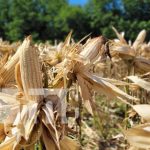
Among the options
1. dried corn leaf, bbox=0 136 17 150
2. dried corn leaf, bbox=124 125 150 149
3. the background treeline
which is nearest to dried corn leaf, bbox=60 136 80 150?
dried corn leaf, bbox=0 136 17 150

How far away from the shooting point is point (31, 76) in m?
1.43

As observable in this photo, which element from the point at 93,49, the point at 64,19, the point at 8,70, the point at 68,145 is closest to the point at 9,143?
the point at 68,145

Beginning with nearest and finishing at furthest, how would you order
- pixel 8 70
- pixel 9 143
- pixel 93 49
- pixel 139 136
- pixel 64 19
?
1. pixel 139 136
2. pixel 9 143
3. pixel 8 70
4. pixel 93 49
5. pixel 64 19

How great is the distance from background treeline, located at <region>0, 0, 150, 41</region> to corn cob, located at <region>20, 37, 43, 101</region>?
35.3 metres

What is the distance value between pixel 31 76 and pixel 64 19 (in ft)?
135

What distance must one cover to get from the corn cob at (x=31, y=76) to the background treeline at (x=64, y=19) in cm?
3527

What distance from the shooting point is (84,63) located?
180 centimetres

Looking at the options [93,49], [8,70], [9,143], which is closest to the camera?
[9,143]

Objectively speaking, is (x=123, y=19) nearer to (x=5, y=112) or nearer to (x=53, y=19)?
(x=53, y=19)

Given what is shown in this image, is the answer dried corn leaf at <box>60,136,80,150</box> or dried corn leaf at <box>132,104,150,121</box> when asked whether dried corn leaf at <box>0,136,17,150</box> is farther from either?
dried corn leaf at <box>132,104,150,121</box>

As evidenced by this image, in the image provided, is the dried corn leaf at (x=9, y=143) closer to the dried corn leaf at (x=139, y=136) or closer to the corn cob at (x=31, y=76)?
the corn cob at (x=31, y=76)

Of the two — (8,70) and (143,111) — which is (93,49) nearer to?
(8,70)

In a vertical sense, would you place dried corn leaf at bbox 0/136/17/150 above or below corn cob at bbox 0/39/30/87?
below

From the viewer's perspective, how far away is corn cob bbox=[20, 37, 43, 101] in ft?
4.70
